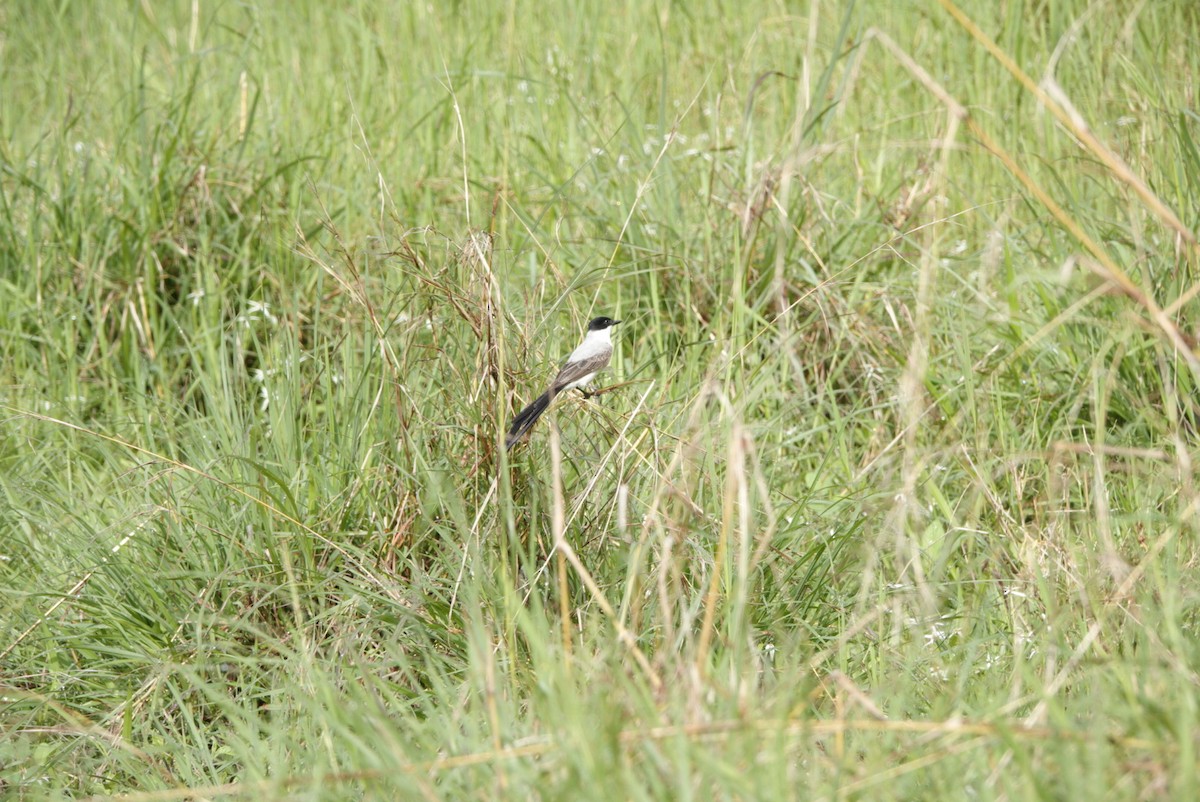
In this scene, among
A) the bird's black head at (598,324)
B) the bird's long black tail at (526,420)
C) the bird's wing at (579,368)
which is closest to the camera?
the bird's long black tail at (526,420)

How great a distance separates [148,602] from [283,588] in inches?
14.5

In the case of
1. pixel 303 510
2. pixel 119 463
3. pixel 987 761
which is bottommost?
pixel 119 463

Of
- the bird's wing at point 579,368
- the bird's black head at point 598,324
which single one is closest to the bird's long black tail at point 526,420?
the bird's wing at point 579,368

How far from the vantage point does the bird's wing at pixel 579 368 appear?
10.5ft

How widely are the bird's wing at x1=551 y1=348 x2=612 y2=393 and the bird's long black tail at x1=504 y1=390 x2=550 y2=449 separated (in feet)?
0.48

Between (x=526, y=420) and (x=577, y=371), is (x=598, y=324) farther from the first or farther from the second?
(x=526, y=420)

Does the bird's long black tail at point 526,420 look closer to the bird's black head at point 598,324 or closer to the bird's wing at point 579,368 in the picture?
the bird's wing at point 579,368

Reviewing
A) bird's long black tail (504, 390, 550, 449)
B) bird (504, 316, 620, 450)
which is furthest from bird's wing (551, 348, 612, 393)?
bird's long black tail (504, 390, 550, 449)

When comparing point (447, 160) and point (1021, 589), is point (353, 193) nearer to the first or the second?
point (447, 160)

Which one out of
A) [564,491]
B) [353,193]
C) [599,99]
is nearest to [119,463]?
[353,193]

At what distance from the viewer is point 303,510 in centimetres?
325

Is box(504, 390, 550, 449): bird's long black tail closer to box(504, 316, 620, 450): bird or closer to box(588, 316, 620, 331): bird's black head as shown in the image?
box(504, 316, 620, 450): bird

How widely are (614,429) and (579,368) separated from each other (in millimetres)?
391

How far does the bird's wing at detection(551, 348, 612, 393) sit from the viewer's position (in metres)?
3.21
